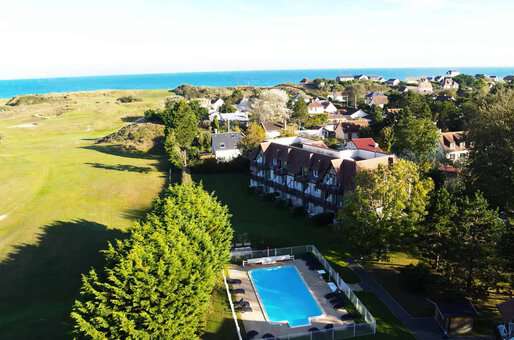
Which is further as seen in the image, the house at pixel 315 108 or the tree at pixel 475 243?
the house at pixel 315 108

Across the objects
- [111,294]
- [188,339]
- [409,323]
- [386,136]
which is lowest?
[409,323]

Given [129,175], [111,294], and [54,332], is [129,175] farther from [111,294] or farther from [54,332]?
[111,294]

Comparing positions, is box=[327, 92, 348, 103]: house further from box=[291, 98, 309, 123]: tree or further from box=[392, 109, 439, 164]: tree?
box=[392, 109, 439, 164]: tree

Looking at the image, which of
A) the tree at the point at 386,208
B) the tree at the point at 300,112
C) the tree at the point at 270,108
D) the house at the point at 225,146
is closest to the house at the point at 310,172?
the tree at the point at 386,208

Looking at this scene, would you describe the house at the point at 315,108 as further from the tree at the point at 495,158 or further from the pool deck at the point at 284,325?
the pool deck at the point at 284,325

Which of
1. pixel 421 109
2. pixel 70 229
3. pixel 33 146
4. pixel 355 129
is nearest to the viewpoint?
pixel 70 229

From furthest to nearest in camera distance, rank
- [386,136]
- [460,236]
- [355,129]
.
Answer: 1. [355,129]
2. [386,136]
3. [460,236]

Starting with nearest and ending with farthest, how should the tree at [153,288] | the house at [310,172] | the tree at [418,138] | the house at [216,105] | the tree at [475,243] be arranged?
the tree at [153,288] < the tree at [475,243] < the house at [310,172] < the tree at [418,138] < the house at [216,105]

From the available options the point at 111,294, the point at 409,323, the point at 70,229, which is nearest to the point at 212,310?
the point at 111,294
